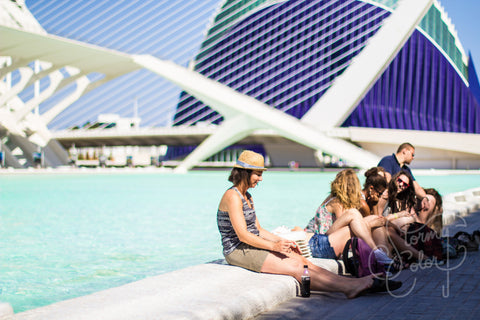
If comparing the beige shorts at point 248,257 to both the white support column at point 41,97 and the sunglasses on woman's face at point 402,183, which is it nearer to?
the sunglasses on woman's face at point 402,183

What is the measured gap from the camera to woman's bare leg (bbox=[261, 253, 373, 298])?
3598mm

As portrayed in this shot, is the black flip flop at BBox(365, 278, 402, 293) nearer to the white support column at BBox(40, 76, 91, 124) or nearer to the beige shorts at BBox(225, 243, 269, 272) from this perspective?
the beige shorts at BBox(225, 243, 269, 272)

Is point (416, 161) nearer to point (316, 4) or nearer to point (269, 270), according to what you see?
point (316, 4)

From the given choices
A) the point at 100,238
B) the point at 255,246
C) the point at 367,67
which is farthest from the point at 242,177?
the point at 367,67

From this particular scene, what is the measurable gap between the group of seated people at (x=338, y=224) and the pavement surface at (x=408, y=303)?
0.37 ft

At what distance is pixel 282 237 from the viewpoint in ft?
13.1

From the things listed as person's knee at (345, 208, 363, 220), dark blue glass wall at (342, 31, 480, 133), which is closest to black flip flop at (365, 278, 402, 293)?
person's knee at (345, 208, 363, 220)

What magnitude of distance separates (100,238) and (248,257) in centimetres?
450

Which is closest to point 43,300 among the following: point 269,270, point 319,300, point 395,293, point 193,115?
point 269,270

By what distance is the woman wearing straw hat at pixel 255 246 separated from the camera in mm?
3617

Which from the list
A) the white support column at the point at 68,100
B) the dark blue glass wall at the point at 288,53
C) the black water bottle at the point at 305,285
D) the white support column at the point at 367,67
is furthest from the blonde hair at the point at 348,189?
the dark blue glass wall at the point at 288,53

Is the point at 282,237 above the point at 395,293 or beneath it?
above

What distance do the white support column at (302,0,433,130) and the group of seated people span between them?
30.4 metres

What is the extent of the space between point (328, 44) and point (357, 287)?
47.8 m
